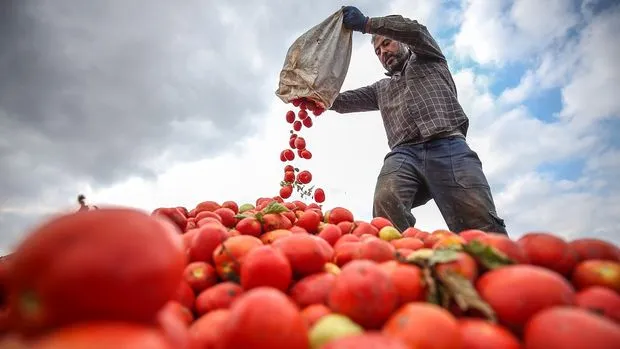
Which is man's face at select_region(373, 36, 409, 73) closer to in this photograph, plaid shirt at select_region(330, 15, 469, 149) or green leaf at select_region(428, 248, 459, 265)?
plaid shirt at select_region(330, 15, 469, 149)

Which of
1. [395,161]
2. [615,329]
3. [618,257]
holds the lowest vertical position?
[615,329]

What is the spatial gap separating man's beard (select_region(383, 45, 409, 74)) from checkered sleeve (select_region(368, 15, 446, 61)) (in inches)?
22.7

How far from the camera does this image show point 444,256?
146 cm

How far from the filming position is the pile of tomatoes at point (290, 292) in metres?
0.85

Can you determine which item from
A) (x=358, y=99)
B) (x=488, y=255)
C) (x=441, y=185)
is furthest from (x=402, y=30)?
(x=488, y=255)

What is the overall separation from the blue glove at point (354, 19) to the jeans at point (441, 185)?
2.03m

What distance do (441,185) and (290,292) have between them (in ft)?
14.3

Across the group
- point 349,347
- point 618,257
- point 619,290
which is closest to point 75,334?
point 349,347

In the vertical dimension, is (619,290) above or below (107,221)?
below

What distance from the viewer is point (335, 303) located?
1.34 metres

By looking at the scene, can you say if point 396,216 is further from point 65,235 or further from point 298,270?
point 65,235

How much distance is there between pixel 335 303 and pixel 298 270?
1.29ft

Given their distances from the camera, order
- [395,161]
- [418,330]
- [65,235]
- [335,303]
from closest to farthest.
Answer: [65,235] < [418,330] < [335,303] < [395,161]

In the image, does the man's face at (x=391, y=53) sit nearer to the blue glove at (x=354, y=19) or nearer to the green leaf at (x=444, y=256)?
the blue glove at (x=354, y=19)
